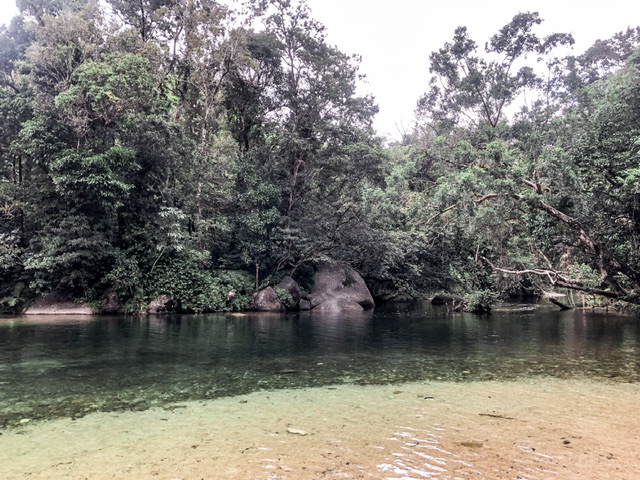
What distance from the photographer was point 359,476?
337cm

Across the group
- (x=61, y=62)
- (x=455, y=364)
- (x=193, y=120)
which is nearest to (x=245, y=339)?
(x=455, y=364)

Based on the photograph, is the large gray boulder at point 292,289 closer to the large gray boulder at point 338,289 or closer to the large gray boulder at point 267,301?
the large gray boulder at point 267,301

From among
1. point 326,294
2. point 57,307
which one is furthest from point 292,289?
point 57,307

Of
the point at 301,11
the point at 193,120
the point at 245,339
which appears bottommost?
the point at 245,339

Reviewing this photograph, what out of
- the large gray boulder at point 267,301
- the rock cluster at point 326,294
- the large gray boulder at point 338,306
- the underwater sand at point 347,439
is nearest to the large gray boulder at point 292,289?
the rock cluster at point 326,294

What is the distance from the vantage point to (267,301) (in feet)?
76.5

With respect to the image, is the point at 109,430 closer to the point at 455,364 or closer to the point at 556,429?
the point at 556,429

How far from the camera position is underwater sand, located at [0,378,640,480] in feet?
11.4

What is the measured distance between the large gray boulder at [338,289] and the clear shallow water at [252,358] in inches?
391

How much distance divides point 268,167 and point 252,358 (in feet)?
60.9

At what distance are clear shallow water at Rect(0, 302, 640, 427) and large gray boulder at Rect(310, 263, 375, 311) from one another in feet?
32.6

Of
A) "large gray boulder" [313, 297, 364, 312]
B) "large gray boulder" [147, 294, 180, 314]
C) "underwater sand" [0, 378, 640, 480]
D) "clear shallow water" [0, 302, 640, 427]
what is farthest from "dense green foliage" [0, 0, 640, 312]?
"underwater sand" [0, 378, 640, 480]

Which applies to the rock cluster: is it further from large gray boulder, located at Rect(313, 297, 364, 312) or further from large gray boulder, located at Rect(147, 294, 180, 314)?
large gray boulder, located at Rect(147, 294, 180, 314)

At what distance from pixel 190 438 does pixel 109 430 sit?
976 millimetres
